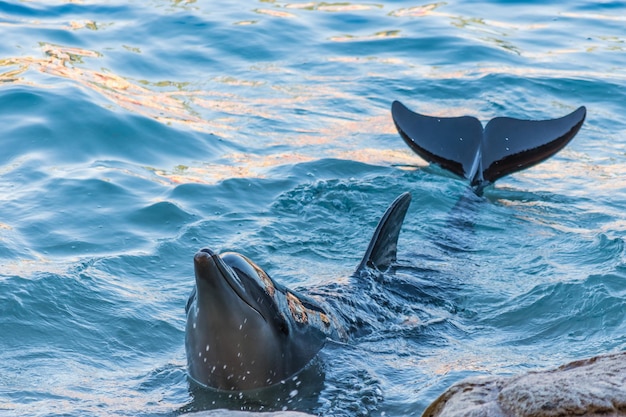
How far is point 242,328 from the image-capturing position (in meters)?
4.82

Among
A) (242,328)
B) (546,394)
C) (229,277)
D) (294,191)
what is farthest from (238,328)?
(294,191)

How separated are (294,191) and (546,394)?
6016 millimetres

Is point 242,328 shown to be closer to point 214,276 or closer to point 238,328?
point 238,328

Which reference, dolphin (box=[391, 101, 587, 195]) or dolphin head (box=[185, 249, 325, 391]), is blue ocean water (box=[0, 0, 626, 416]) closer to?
dolphin head (box=[185, 249, 325, 391])

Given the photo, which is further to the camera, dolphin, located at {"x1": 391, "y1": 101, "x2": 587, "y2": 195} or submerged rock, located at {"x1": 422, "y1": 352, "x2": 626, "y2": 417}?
dolphin, located at {"x1": 391, "y1": 101, "x2": 587, "y2": 195}

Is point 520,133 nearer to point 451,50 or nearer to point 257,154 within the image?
point 257,154

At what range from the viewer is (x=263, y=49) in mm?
13875

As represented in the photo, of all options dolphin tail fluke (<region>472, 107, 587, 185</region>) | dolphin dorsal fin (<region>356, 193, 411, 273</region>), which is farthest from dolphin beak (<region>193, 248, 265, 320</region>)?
dolphin tail fluke (<region>472, 107, 587, 185</region>)

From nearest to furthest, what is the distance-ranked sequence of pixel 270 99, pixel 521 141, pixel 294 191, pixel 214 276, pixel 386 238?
pixel 214 276
pixel 386 238
pixel 521 141
pixel 294 191
pixel 270 99

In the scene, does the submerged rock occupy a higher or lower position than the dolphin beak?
higher

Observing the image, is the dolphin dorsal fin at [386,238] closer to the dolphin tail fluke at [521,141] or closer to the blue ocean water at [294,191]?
the blue ocean water at [294,191]

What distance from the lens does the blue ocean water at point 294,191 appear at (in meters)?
5.95

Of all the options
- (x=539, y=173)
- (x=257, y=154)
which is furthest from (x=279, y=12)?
(x=539, y=173)

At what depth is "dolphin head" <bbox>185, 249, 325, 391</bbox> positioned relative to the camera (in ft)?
15.2
